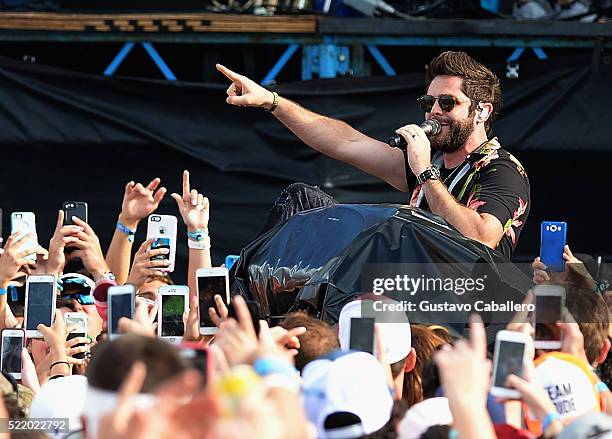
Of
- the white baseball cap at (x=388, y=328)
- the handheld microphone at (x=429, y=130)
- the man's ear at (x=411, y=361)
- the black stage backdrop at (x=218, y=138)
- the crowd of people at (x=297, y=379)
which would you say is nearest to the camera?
the crowd of people at (x=297, y=379)

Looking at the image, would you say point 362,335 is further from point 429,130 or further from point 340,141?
point 340,141

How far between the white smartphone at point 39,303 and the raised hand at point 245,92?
141 centimetres

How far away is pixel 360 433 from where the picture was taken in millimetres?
3104

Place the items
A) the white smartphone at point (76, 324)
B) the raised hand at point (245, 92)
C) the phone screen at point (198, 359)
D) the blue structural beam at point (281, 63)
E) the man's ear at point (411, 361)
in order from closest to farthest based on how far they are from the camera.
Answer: the phone screen at point (198, 359), the man's ear at point (411, 361), the white smartphone at point (76, 324), the raised hand at point (245, 92), the blue structural beam at point (281, 63)

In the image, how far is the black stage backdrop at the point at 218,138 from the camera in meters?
7.78

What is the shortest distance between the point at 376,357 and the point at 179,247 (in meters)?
4.33

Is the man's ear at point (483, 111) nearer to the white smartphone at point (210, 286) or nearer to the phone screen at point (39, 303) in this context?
the white smartphone at point (210, 286)

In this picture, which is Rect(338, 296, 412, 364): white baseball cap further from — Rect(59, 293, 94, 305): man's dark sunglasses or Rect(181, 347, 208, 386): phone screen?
Rect(59, 293, 94, 305): man's dark sunglasses

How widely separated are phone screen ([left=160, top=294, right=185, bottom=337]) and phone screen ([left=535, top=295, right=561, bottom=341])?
1.21 m

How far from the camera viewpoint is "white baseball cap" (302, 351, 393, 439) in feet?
10.1

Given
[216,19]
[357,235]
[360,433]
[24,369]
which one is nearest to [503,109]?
[216,19]

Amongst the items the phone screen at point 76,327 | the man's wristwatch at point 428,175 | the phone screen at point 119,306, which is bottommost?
the phone screen at point 119,306

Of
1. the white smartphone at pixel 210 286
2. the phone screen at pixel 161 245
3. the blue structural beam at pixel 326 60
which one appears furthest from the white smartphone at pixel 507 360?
the blue structural beam at pixel 326 60

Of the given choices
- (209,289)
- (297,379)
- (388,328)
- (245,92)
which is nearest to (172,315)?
(209,289)
